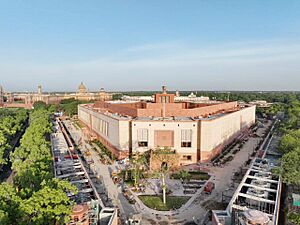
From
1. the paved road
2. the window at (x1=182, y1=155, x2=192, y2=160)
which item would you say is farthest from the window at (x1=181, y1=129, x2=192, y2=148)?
the paved road

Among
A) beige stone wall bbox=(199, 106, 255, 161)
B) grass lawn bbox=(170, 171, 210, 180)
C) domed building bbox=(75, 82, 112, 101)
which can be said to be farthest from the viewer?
domed building bbox=(75, 82, 112, 101)

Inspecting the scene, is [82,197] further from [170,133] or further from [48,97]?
[48,97]

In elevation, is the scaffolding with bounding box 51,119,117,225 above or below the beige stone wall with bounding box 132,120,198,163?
below

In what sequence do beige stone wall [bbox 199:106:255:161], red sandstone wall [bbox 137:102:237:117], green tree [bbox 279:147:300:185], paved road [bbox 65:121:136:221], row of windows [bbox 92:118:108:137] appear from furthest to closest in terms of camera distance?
row of windows [bbox 92:118:108:137]
red sandstone wall [bbox 137:102:237:117]
beige stone wall [bbox 199:106:255:161]
paved road [bbox 65:121:136:221]
green tree [bbox 279:147:300:185]

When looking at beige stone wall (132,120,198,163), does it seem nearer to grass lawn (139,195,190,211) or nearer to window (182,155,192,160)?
window (182,155,192,160)

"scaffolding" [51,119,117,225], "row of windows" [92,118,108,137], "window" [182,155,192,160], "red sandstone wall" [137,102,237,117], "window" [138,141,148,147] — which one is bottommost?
"window" [182,155,192,160]

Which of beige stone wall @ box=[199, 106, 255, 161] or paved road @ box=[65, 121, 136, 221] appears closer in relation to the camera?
paved road @ box=[65, 121, 136, 221]

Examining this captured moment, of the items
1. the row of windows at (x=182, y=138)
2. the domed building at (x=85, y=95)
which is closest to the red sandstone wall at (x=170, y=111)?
the row of windows at (x=182, y=138)

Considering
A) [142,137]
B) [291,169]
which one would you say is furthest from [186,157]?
[291,169]
